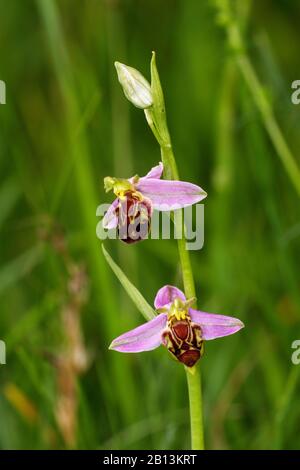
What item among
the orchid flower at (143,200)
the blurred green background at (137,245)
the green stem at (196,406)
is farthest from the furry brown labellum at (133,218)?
the blurred green background at (137,245)

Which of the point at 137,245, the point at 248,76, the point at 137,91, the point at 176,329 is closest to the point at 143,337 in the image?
the point at 176,329

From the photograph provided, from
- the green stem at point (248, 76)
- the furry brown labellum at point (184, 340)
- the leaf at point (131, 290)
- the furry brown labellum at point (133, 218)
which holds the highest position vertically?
the green stem at point (248, 76)

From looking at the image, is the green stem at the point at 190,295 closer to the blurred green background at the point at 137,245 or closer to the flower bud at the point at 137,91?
the flower bud at the point at 137,91

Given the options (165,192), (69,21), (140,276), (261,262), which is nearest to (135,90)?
(165,192)

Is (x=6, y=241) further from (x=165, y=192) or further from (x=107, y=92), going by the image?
(x=165, y=192)

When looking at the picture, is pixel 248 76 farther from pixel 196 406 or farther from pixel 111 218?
pixel 196 406
